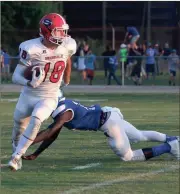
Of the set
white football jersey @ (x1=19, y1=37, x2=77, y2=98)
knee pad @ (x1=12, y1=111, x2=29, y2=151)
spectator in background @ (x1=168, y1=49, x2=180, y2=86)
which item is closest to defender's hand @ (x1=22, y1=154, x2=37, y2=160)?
knee pad @ (x1=12, y1=111, x2=29, y2=151)

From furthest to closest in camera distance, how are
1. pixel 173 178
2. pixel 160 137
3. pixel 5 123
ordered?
1. pixel 5 123
2. pixel 160 137
3. pixel 173 178

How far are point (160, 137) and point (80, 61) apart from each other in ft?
63.7

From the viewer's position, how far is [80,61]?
2900 centimetres

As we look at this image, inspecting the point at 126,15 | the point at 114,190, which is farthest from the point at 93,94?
the point at 126,15

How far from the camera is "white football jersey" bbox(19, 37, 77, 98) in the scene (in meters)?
9.13

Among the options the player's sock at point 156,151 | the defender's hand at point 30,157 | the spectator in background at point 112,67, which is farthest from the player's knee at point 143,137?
the spectator in background at point 112,67

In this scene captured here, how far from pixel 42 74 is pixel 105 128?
103 centimetres

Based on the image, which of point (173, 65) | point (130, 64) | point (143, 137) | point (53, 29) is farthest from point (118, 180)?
point (130, 64)

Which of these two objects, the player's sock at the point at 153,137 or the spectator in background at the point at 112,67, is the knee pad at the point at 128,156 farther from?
the spectator in background at the point at 112,67

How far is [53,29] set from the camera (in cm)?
909

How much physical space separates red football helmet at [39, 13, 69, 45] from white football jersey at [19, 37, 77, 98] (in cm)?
15

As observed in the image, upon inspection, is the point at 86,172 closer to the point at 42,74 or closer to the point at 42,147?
the point at 42,147

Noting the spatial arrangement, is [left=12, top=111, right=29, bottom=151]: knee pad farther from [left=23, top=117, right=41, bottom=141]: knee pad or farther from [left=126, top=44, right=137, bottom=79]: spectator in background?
[left=126, top=44, right=137, bottom=79]: spectator in background

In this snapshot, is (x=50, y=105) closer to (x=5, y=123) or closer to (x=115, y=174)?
(x=115, y=174)
